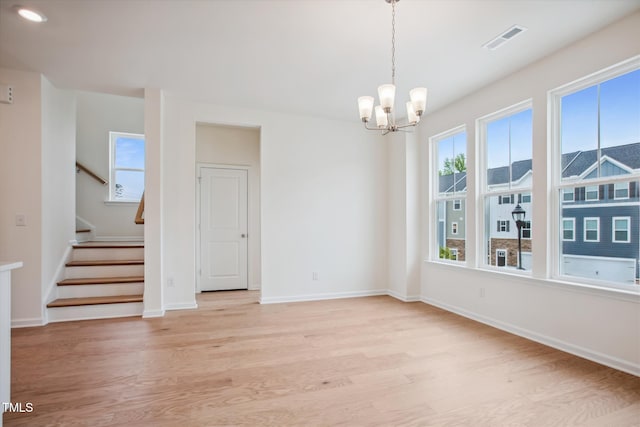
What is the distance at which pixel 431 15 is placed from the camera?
248 centimetres

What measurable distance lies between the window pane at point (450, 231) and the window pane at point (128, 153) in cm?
574

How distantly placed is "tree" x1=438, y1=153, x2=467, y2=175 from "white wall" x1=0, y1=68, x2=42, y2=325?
16.8ft

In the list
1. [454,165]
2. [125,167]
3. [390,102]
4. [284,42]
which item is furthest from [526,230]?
[125,167]

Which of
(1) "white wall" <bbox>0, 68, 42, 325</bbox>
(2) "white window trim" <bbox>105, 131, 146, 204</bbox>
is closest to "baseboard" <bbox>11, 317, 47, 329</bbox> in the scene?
(1) "white wall" <bbox>0, 68, 42, 325</bbox>

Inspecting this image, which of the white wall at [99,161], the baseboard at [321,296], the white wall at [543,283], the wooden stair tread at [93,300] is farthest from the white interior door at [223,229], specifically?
the white wall at [543,283]

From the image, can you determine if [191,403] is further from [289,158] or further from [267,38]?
[289,158]

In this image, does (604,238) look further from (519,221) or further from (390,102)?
(390,102)

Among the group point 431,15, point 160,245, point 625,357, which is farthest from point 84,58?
point 625,357

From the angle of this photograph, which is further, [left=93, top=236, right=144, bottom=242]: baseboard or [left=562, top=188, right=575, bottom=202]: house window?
[left=93, top=236, right=144, bottom=242]: baseboard

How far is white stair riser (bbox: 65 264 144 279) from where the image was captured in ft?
14.1

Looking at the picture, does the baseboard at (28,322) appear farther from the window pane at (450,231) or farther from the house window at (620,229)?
the house window at (620,229)

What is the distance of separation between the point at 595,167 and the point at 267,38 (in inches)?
124

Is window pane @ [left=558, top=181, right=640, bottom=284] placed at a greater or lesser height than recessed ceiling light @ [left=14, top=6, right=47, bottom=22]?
lesser

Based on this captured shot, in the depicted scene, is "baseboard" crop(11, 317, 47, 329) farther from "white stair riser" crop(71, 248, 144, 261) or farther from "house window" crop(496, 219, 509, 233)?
"house window" crop(496, 219, 509, 233)
